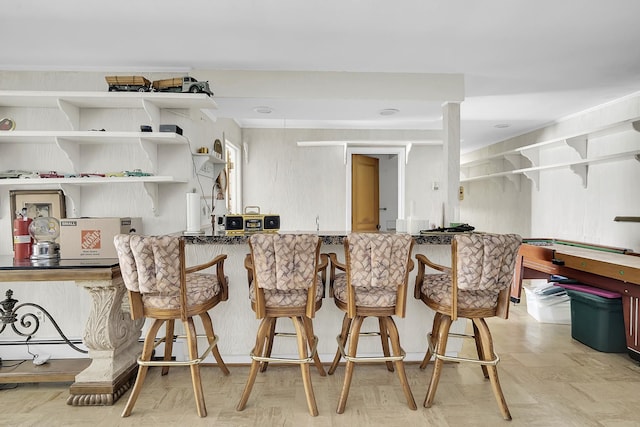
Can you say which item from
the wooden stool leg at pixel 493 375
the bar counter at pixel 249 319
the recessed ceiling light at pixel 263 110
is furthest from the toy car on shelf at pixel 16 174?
the wooden stool leg at pixel 493 375

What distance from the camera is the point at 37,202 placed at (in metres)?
3.04

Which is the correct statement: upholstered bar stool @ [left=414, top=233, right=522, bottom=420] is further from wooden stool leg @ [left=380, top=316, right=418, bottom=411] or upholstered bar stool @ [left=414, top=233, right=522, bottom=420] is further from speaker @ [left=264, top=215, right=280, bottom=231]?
speaker @ [left=264, top=215, right=280, bottom=231]

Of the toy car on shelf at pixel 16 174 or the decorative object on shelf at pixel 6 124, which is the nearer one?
the toy car on shelf at pixel 16 174

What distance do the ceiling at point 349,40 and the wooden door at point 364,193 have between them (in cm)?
185

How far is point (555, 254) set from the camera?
3645mm

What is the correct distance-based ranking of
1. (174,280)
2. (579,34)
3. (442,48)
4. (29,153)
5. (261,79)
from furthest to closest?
(261,79) → (29,153) → (442,48) → (579,34) → (174,280)

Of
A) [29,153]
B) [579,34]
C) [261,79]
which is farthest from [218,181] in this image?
[579,34]

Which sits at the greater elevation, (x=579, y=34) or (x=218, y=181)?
(x=579, y=34)

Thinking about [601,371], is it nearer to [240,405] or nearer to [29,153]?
[240,405]

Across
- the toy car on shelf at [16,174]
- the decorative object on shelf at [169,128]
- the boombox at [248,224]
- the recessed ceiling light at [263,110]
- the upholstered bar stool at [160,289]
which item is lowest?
the upholstered bar stool at [160,289]

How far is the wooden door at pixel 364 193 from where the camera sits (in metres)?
5.64

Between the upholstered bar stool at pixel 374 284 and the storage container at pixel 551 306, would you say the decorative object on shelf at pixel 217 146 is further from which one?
Answer: the storage container at pixel 551 306

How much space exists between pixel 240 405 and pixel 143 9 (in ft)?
7.57

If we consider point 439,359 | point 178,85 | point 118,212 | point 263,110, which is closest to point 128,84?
point 178,85
